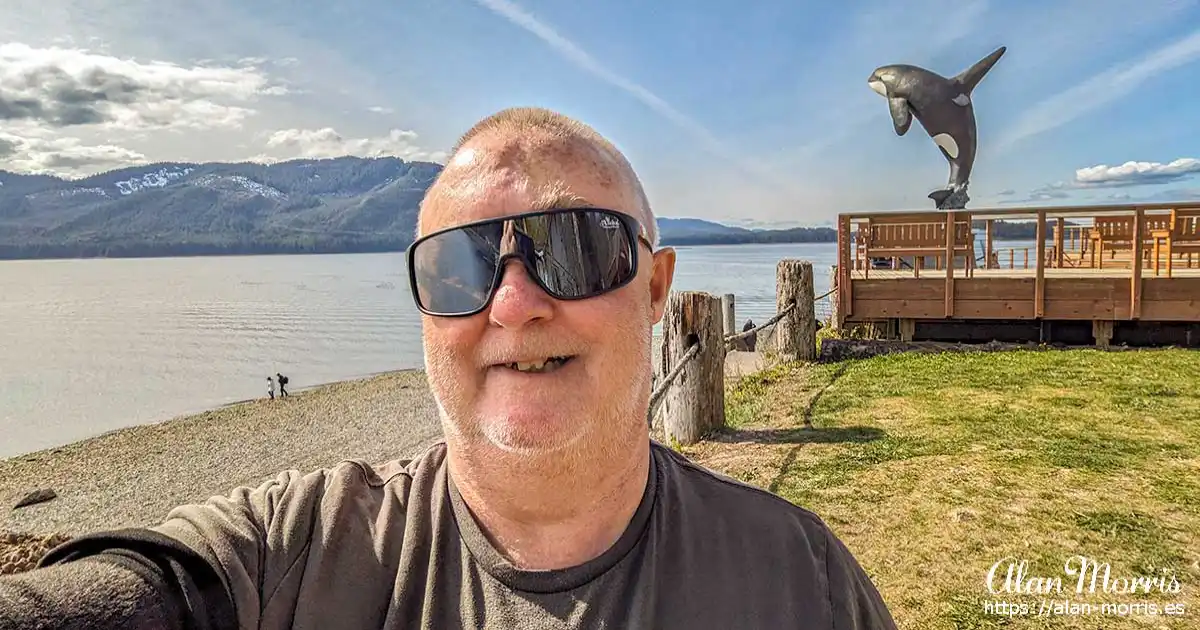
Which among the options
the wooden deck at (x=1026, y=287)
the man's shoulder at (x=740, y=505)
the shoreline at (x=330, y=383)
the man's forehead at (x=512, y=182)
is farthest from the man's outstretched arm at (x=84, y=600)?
the wooden deck at (x=1026, y=287)

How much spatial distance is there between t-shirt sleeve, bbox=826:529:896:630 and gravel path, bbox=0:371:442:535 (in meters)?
13.7

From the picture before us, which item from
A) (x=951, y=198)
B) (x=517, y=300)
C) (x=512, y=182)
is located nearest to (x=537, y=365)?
(x=517, y=300)

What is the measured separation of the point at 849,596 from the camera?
52.8 inches

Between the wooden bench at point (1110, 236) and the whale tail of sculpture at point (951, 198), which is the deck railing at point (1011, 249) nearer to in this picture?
the wooden bench at point (1110, 236)

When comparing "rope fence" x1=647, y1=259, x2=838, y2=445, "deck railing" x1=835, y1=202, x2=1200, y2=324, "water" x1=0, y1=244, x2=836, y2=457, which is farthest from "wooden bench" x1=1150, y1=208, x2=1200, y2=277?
"water" x1=0, y1=244, x2=836, y2=457

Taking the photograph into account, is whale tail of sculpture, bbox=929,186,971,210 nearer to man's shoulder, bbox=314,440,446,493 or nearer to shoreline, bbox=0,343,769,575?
shoreline, bbox=0,343,769,575

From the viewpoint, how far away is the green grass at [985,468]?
352 centimetres

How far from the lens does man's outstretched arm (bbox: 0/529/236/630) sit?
37.1 inches

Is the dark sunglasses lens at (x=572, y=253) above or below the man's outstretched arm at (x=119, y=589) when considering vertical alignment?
above

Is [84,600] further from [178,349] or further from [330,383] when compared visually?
[178,349]

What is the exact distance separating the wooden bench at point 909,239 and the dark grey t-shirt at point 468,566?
32.6ft

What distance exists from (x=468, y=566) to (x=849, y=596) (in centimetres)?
74

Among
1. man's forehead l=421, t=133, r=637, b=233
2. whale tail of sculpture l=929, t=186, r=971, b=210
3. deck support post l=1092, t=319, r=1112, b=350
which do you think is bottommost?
deck support post l=1092, t=319, r=1112, b=350

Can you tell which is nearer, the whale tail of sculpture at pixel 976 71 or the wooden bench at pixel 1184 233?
the wooden bench at pixel 1184 233
